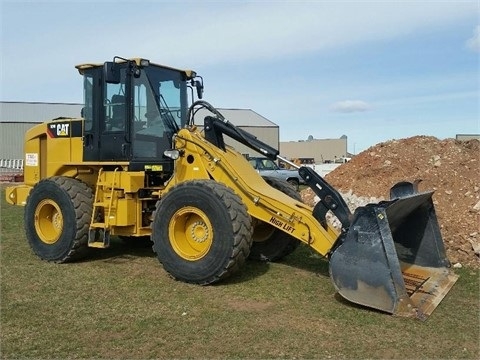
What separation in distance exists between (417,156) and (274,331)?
7.76 metres

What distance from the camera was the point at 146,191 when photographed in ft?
25.1

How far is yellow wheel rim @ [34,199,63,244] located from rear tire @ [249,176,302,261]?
297 centimetres

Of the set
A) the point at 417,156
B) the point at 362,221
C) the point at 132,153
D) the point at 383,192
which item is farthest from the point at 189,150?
the point at 417,156

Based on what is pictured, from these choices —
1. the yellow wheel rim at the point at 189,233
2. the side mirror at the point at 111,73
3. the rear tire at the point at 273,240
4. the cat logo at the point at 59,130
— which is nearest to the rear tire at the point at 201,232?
the yellow wheel rim at the point at 189,233

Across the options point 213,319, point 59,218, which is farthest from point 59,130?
point 213,319

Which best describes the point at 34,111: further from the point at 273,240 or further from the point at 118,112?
the point at 273,240

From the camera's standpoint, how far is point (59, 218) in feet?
26.5

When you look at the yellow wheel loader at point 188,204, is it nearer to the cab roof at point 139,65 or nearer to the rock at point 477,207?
the cab roof at point 139,65

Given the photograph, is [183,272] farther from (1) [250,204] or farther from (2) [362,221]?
(2) [362,221]

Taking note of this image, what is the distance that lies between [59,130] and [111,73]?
1.91 meters

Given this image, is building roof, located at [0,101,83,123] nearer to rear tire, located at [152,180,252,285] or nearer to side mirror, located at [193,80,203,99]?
side mirror, located at [193,80,203,99]

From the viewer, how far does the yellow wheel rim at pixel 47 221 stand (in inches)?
318

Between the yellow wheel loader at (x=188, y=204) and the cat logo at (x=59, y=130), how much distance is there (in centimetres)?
2

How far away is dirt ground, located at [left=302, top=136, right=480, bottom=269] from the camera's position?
823 centimetres
